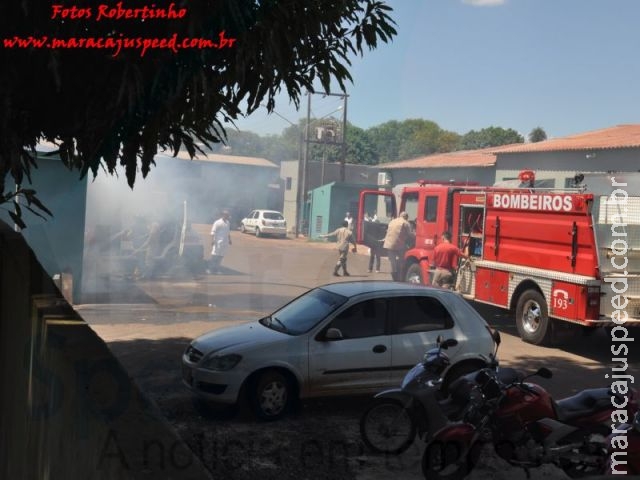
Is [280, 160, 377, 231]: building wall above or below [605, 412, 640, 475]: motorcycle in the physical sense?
above

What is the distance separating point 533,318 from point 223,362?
6.07 metres

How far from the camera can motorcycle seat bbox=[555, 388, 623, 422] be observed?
5.15 metres

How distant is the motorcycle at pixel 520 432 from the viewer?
500cm

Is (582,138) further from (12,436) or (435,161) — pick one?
(12,436)

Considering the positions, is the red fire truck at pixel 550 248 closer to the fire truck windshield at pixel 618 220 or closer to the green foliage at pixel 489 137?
the fire truck windshield at pixel 618 220

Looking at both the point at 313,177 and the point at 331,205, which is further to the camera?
the point at 313,177

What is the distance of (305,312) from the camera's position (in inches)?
277

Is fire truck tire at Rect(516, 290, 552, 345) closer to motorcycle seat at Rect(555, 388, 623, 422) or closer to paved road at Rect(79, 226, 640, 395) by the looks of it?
paved road at Rect(79, 226, 640, 395)

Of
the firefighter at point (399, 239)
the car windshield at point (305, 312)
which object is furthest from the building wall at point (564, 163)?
the car windshield at point (305, 312)

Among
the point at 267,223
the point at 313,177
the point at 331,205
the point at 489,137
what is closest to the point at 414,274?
the point at 331,205

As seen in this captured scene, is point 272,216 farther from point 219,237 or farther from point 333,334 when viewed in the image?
point 333,334

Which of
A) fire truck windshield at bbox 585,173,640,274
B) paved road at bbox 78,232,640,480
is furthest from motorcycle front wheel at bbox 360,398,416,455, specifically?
fire truck windshield at bbox 585,173,640,274

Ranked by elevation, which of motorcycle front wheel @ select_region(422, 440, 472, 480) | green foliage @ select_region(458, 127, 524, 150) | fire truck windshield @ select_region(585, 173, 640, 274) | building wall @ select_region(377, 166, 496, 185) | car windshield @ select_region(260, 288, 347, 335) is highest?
green foliage @ select_region(458, 127, 524, 150)

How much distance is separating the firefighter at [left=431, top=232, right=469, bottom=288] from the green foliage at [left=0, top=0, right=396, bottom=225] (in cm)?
887
